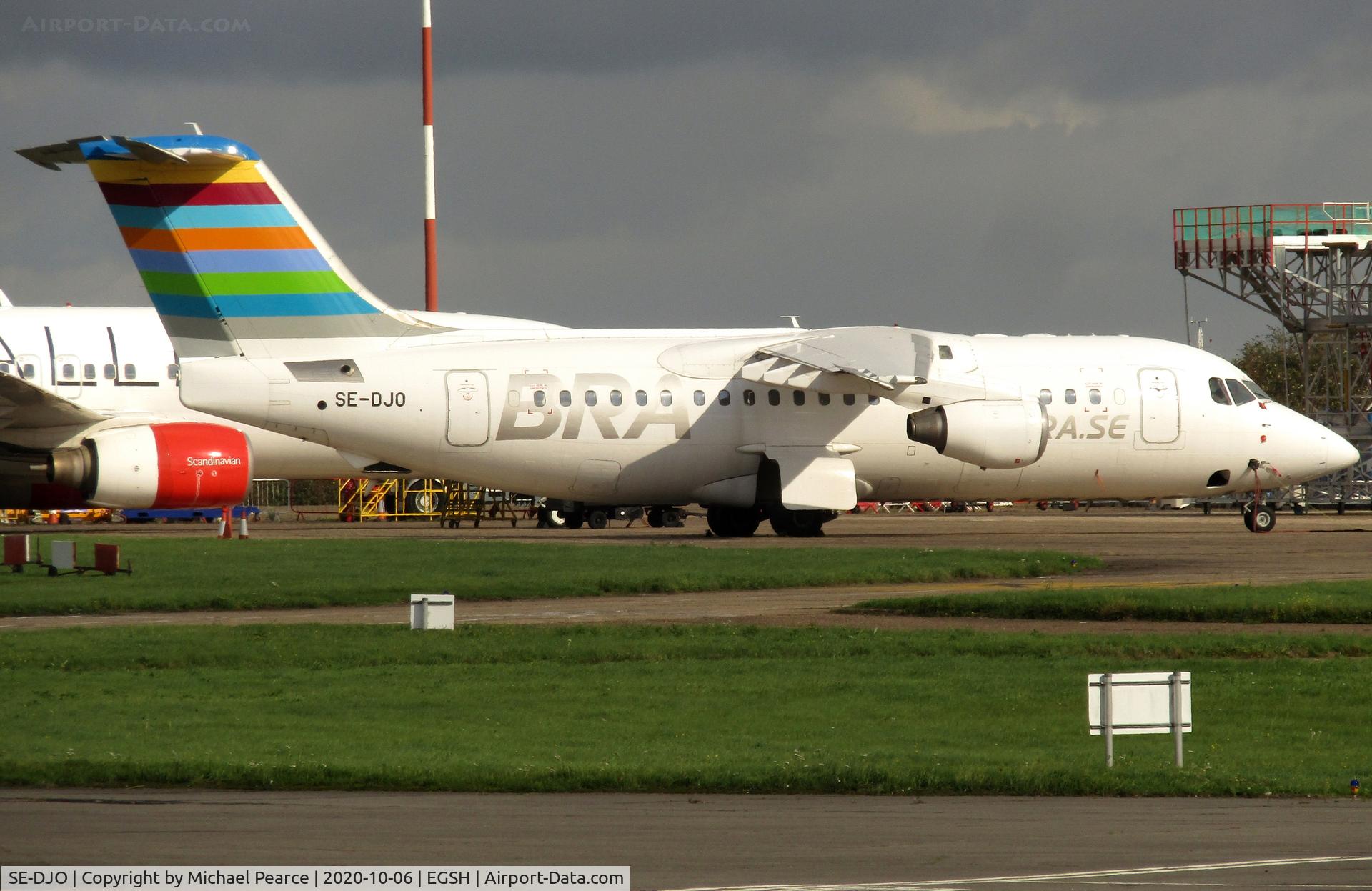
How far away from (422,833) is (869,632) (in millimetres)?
12208

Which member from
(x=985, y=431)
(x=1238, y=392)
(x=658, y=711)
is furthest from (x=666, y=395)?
(x=658, y=711)

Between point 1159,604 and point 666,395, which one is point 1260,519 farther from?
point 1159,604

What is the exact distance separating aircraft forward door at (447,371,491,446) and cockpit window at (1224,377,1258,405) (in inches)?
710

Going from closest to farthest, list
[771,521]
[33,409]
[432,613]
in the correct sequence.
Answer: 1. [432,613]
2. [33,409]
3. [771,521]

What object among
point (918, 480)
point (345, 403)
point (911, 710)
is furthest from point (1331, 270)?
point (911, 710)

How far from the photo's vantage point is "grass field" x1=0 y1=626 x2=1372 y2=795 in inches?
503

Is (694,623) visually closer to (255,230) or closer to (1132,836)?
(1132,836)

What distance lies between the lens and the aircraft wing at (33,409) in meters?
36.9

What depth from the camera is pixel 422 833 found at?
33.9ft

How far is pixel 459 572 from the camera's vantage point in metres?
29.7

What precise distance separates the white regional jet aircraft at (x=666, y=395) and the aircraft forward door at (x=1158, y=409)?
5 cm

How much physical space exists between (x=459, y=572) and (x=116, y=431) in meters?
10.6

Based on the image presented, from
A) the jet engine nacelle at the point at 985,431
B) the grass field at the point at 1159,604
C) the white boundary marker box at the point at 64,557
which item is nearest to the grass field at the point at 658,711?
the grass field at the point at 1159,604

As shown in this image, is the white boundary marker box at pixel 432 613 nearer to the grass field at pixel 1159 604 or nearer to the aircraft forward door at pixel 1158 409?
the grass field at pixel 1159 604
